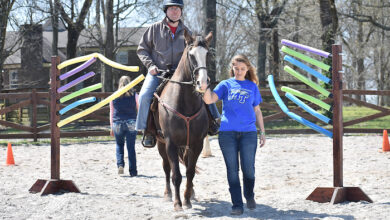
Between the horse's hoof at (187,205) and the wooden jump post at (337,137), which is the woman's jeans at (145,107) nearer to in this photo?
the horse's hoof at (187,205)

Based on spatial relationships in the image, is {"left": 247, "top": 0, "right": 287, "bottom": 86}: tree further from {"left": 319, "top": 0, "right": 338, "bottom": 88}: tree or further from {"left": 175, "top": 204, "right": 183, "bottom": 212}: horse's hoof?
{"left": 175, "top": 204, "right": 183, "bottom": 212}: horse's hoof

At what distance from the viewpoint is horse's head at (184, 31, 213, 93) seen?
5145 mm

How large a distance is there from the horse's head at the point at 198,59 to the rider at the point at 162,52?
3.10 feet

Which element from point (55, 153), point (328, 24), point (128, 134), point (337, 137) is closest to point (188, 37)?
point (337, 137)

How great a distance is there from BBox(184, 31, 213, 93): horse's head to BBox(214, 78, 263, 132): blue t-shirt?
446 mm

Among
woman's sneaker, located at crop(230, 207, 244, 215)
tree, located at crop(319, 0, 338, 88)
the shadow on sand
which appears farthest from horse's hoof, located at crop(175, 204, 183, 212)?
tree, located at crop(319, 0, 338, 88)

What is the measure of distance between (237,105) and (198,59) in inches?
28.2

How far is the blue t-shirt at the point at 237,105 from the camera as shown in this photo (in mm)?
5645

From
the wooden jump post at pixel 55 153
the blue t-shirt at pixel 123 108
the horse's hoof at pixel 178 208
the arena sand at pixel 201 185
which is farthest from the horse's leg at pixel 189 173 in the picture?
the blue t-shirt at pixel 123 108

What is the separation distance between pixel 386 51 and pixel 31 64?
105 feet

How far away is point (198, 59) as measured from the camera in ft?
17.8

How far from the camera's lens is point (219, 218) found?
5.50 m

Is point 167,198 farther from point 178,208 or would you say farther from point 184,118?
point 184,118

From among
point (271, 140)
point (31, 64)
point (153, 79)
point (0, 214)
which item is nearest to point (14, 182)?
point (0, 214)
